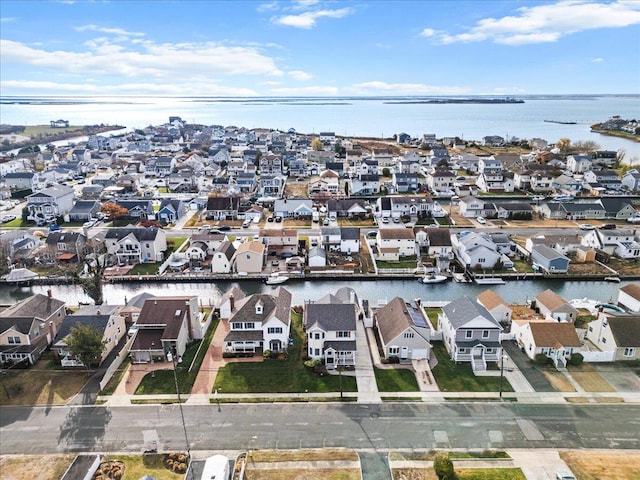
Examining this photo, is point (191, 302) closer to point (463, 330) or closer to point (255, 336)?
point (255, 336)

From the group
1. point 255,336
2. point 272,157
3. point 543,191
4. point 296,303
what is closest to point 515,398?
point 255,336

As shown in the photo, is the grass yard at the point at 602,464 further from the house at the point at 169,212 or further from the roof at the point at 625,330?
the house at the point at 169,212

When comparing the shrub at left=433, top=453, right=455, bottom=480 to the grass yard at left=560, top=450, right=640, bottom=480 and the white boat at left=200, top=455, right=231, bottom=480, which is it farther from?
the white boat at left=200, top=455, right=231, bottom=480

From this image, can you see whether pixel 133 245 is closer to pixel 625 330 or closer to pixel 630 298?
pixel 625 330

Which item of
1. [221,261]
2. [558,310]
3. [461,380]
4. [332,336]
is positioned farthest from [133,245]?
[558,310]

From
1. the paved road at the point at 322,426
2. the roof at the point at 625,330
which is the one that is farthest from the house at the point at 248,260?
the roof at the point at 625,330

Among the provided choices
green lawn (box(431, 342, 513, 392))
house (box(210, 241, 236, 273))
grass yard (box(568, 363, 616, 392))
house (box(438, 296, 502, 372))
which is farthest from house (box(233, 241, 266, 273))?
grass yard (box(568, 363, 616, 392))
